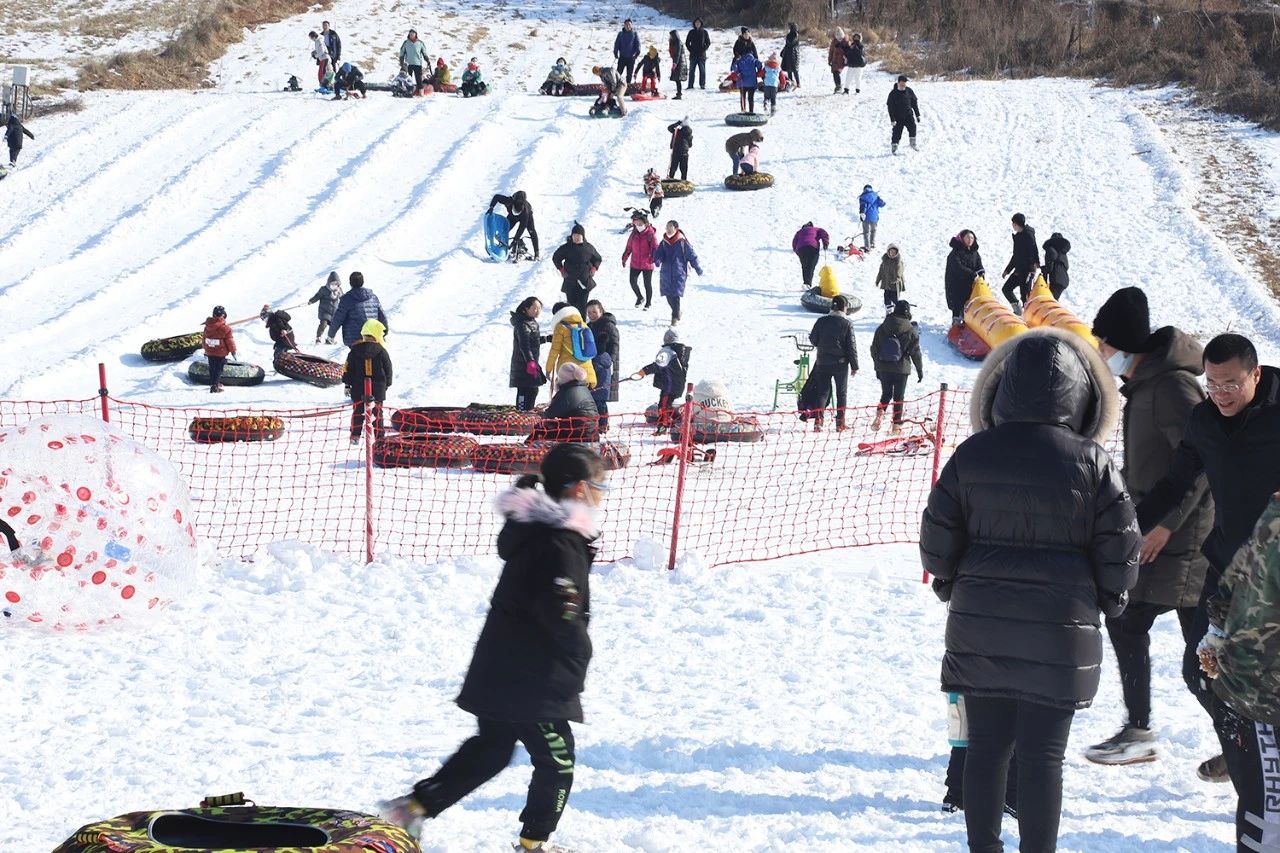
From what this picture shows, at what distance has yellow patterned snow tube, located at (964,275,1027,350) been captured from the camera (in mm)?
15742

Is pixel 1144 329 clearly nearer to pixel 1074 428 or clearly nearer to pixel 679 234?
pixel 1074 428

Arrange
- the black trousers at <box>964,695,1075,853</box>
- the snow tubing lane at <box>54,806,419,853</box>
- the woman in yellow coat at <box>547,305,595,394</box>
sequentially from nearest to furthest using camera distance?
the snow tubing lane at <box>54,806,419,853</box> < the black trousers at <box>964,695,1075,853</box> < the woman in yellow coat at <box>547,305,595,394</box>

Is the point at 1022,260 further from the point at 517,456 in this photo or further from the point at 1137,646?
the point at 1137,646

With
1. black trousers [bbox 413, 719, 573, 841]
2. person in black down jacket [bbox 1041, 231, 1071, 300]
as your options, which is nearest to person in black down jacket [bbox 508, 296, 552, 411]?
person in black down jacket [bbox 1041, 231, 1071, 300]

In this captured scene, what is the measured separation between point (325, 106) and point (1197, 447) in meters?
27.6

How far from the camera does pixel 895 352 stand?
13656 millimetres

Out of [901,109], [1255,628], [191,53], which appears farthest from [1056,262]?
[191,53]

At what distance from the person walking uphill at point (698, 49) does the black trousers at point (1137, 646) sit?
2743cm

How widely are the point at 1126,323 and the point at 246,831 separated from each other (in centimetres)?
361

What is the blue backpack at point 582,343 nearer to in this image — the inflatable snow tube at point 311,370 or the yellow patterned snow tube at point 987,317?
the inflatable snow tube at point 311,370

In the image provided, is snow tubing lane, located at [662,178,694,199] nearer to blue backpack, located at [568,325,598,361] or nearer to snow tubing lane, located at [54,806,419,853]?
blue backpack, located at [568,325,598,361]

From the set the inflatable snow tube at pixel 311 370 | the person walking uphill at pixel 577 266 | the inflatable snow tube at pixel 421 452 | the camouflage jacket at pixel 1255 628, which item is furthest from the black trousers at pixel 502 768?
the person walking uphill at pixel 577 266

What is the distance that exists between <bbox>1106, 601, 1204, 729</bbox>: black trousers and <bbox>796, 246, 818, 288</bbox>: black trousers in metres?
14.4

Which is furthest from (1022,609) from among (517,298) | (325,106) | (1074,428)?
(325,106)
